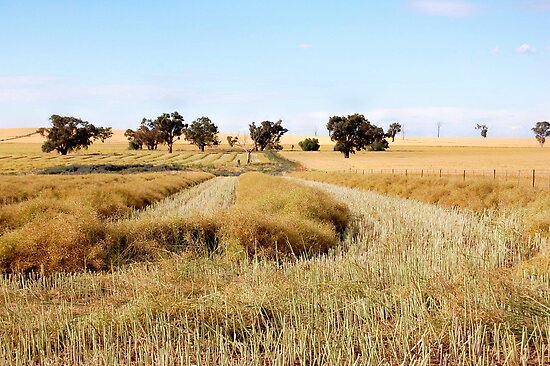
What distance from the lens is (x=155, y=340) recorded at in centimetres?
655

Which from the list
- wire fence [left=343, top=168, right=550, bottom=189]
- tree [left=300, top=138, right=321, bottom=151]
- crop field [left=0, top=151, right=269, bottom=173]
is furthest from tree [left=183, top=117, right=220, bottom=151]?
wire fence [left=343, top=168, right=550, bottom=189]

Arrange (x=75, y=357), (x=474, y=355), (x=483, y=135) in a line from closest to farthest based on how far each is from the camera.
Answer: (x=474, y=355)
(x=75, y=357)
(x=483, y=135)

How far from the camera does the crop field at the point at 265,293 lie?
6293 mm

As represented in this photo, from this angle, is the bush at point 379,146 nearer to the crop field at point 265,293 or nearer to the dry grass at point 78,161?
the dry grass at point 78,161

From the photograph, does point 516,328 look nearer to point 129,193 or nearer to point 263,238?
point 263,238

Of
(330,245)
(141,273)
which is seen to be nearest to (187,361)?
(141,273)

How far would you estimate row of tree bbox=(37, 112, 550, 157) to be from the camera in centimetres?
9481

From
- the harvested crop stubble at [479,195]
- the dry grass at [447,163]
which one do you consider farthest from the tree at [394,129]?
the harvested crop stubble at [479,195]

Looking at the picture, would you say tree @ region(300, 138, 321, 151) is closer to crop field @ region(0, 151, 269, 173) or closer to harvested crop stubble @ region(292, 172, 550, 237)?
crop field @ region(0, 151, 269, 173)

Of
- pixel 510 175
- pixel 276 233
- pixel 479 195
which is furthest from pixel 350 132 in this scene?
pixel 276 233

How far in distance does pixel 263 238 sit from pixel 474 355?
774 centimetres

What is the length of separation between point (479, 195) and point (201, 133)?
105115 millimetres

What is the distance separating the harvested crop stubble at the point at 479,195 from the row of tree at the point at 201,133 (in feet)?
173

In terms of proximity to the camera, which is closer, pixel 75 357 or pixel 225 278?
pixel 75 357
